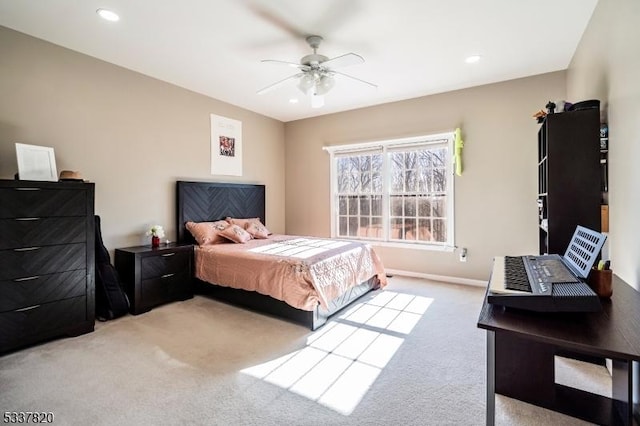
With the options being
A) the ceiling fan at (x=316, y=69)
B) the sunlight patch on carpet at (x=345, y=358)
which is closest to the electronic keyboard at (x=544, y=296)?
the sunlight patch on carpet at (x=345, y=358)

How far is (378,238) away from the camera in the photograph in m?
5.18

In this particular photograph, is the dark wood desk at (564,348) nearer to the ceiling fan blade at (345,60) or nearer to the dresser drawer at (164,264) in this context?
the ceiling fan blade at (345,60)

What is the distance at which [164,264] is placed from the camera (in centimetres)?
363

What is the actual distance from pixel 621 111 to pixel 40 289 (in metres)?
4.53

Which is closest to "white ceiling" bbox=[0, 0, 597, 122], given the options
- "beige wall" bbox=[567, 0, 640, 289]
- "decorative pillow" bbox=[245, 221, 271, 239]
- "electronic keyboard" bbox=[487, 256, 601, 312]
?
"beige wall" bbox=[567, 0, 640, 289]

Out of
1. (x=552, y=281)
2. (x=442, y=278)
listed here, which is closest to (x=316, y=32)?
(x=552, y=281)

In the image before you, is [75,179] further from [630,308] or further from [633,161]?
[633,161]

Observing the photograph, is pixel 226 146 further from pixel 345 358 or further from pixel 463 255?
pixel 463 255

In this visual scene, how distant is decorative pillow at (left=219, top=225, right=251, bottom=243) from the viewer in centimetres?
421

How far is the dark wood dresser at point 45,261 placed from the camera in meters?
2.47

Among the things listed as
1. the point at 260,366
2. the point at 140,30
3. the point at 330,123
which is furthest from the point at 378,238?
the point at 140,30

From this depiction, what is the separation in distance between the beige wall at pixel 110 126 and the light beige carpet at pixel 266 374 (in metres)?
1.44

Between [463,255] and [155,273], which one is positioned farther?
[463,255]

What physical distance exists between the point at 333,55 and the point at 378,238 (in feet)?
9.54
